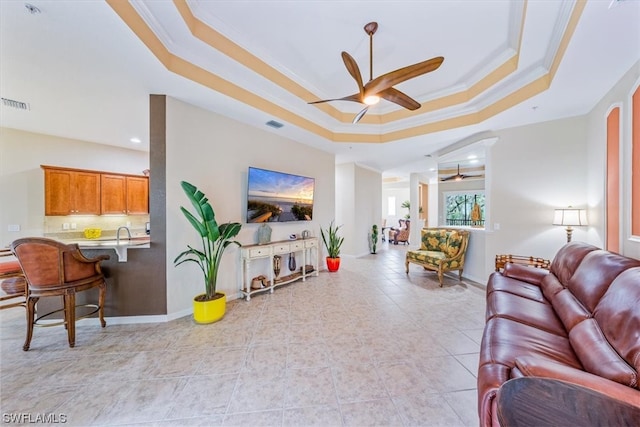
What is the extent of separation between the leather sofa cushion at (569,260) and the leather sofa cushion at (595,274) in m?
0.11

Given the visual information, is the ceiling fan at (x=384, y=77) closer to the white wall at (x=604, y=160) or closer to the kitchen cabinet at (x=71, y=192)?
the white wall at (x=604, y=160)

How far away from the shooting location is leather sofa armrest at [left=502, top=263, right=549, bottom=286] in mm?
2689

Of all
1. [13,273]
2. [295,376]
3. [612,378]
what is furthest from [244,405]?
[13,273]

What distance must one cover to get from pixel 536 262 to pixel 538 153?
5.77ft

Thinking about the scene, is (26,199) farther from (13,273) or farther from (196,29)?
(196,29)

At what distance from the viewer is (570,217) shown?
3293 millimetres

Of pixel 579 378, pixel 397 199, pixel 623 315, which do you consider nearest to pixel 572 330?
pixel 623 315

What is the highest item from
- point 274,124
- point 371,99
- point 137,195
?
point 274,124

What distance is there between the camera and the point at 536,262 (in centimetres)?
352

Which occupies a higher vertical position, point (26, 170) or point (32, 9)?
point (32, 9)

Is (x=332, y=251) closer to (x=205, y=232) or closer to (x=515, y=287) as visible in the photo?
(x=205, y=232)

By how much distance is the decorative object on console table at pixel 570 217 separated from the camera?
10.6ft

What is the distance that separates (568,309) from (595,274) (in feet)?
1.16

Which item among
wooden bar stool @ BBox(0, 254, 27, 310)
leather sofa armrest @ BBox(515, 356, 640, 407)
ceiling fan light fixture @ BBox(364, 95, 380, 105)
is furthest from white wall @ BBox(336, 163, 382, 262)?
wooden bar stool @ BBox(0, 254, 27, 310)
